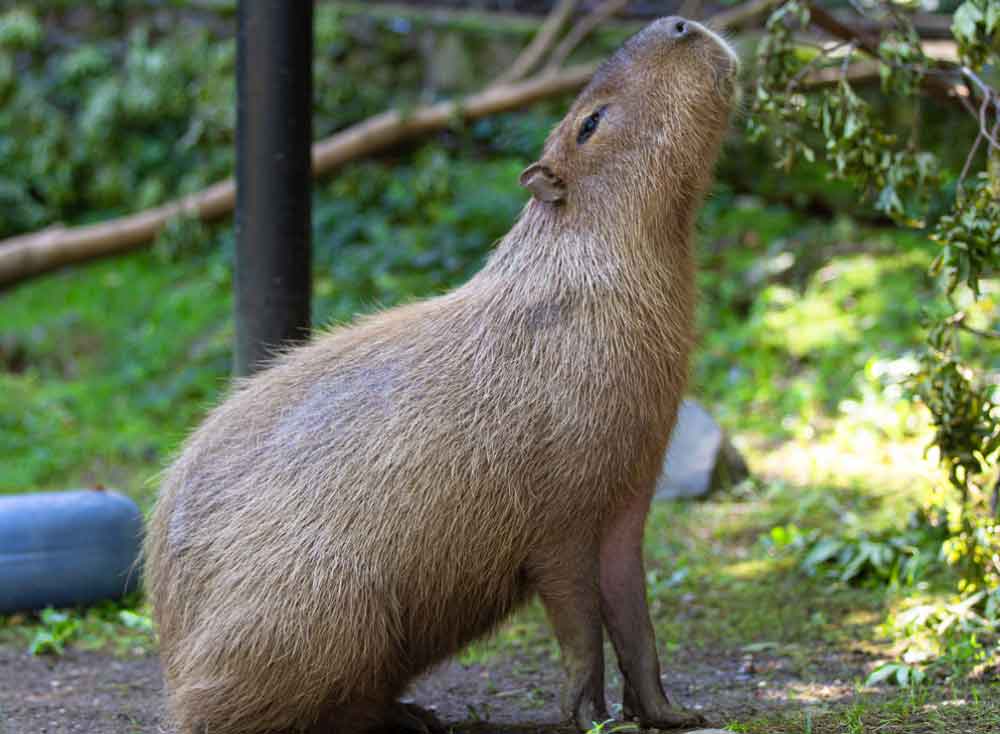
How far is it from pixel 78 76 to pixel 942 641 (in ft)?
30.7

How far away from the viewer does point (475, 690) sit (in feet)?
13.3

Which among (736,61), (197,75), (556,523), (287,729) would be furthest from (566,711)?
(197,75)

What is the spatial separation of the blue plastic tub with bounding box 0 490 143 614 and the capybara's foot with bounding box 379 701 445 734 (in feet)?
4.71

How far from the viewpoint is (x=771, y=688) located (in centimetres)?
380

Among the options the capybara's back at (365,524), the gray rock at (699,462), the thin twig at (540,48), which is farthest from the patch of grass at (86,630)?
the thin twig at (540,48)

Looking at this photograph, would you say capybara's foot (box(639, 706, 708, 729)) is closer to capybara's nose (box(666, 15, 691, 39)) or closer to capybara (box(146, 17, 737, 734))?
capybara (box(146, 17, 737, 734))

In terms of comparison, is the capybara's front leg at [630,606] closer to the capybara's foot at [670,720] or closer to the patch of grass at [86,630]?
the capybara's foot at [670,720]

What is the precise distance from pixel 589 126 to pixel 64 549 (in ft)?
8.43

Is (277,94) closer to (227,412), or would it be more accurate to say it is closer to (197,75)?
(227,412)

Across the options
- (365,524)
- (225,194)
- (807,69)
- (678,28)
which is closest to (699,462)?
(807,69)

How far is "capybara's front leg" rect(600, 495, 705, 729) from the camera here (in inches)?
130

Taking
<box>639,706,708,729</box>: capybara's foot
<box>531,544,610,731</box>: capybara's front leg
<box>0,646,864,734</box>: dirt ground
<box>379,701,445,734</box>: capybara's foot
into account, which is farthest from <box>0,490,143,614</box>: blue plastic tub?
<box>639,706,708,729</box>: capybara's foot

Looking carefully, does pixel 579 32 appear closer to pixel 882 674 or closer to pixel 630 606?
pixel 882 674

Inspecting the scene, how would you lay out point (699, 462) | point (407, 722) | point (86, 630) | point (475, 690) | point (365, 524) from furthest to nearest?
point (699, 462) → point (86, 630) → point (475, 690) → point (407, 722) → point (365, 524)
